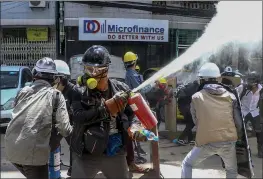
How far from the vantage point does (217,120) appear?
4199 mm

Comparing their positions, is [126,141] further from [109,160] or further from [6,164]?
[6,164]

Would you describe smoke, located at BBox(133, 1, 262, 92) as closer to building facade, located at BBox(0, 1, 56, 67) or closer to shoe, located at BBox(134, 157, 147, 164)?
shoe, located at BBox(134, 157, 147, 164)

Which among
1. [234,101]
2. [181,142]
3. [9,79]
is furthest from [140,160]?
[9,79]

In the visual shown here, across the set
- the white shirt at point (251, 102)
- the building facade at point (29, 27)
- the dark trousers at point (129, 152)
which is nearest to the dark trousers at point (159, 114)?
the white shirt at point (251, 102)

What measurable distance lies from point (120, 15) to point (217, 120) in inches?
534

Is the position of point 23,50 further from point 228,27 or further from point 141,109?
point 141,109

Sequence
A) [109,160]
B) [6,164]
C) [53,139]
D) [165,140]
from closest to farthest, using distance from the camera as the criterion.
Result: 1. [109,160]
2. [53,139]
3. [6,164]
4. [165,140]

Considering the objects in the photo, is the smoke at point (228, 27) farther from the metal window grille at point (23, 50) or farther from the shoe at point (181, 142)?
the metal window grille at point (23, 50)

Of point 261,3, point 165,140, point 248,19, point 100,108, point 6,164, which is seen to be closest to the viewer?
point 100,108

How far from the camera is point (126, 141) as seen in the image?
3227 millimetres

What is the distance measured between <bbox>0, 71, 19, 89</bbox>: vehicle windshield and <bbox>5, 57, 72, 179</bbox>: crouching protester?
6.49 meters

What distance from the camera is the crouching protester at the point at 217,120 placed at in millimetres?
4195

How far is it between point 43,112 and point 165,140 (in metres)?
5.49

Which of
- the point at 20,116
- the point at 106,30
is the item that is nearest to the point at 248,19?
the point at 20,116
